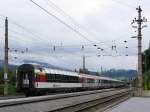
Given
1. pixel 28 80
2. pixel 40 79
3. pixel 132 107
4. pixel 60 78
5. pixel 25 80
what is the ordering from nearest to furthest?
pixel 132 107, pixel 28 80, pixel 25 80, pixel 40 79, pixel 60 78

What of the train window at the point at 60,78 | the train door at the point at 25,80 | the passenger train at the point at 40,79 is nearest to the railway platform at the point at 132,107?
the passenger train at the point at 40,79

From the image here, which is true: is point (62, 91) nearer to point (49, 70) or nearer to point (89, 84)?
point (49, 70)

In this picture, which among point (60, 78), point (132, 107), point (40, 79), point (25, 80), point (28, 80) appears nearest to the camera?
point (132, 107)

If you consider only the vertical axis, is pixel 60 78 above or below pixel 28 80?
above

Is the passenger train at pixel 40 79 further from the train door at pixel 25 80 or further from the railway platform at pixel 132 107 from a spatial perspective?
the railway platform at pixel 132 107

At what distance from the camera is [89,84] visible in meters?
66.9

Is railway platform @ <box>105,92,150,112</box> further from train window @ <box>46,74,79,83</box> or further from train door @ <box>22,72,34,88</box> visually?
train window @ <box>46,74,79,83</box>

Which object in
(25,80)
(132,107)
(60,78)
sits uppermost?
(60,78)

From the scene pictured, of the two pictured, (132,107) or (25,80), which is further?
(25,80)

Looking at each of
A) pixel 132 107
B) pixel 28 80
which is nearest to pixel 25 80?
pixel 28 80

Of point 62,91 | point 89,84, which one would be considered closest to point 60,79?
point 62,91

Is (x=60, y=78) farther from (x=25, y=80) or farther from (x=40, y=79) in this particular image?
(x=25, y=80)

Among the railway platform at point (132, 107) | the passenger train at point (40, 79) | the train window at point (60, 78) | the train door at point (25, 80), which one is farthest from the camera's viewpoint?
the train window at point (60, 78)

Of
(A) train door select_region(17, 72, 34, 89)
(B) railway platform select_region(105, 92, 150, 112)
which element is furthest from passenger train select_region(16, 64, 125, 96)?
(B) railway platform select_region(105, 92, 150, 112)
